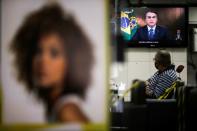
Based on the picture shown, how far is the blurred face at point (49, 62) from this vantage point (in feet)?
7.07

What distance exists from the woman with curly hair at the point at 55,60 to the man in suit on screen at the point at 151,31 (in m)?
6.36

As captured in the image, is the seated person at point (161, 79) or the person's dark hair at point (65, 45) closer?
the person's dark hair at point (65, 45)

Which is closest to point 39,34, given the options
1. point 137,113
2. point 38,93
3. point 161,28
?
point 38,93

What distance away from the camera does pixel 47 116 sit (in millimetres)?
2156

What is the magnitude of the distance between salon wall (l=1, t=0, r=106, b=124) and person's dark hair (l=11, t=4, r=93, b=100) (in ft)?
0.11

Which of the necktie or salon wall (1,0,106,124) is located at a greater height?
the necktie

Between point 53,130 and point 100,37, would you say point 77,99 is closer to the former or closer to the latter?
point 53,130

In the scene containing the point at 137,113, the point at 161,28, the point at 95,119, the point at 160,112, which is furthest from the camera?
the point at 161,28

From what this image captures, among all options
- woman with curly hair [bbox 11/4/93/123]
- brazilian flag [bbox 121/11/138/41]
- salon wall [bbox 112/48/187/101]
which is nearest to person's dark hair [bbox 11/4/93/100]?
woman with curly hair [bbox 11/4/93/123]

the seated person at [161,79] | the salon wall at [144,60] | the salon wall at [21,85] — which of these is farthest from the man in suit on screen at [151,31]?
the salon wall at [21,85]

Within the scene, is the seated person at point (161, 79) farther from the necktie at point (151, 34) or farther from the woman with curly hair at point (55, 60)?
the necktie at point (151, 34)

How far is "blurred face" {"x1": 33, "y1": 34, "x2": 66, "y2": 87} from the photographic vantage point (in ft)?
7.07

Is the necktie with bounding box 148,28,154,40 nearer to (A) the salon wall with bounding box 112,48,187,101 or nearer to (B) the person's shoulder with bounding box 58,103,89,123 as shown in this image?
(A) the salon wall with bounding box 112,48,187,101

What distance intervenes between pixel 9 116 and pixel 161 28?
661cm
